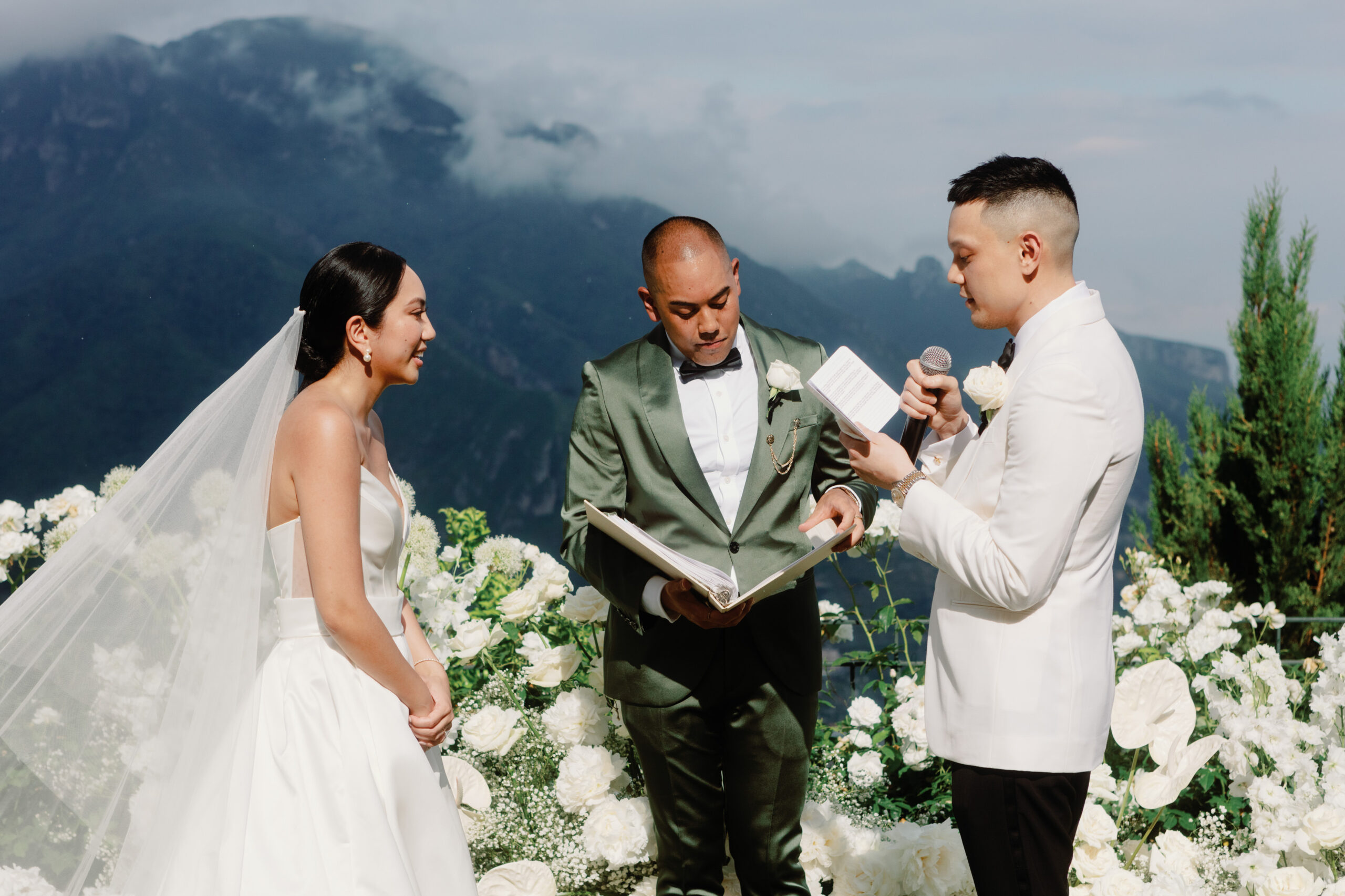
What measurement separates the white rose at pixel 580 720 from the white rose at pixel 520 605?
388 mm

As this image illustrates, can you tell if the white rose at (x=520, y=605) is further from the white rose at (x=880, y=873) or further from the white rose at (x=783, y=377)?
the white rose at (x=783, y=377)

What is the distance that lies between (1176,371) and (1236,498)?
21.4m

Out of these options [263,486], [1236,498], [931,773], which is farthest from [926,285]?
[263,486]

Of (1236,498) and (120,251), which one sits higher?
(120,251)

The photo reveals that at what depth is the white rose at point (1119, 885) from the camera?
309 centimetres

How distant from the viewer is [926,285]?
27.7 meters

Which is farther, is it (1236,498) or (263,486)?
(1236,498)

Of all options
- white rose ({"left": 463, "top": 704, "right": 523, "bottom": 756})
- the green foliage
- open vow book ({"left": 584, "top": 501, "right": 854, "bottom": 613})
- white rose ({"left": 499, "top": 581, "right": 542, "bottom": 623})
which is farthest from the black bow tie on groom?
the green foliage

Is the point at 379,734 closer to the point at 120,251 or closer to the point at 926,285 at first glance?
the point at 120,251

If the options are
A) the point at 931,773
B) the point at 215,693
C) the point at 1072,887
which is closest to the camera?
the point at 215,693

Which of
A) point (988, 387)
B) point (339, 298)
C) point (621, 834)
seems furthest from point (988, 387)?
point (621, 834)

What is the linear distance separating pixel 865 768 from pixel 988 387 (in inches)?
94.6

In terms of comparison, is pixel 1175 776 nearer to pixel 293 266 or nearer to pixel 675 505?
pixel 675 505

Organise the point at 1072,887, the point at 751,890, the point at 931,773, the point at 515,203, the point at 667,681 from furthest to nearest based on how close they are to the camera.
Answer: the point at 515,203 → the point at 931,773 → the point at 1072,887 → the point at 751,890 → the point at 667,681
